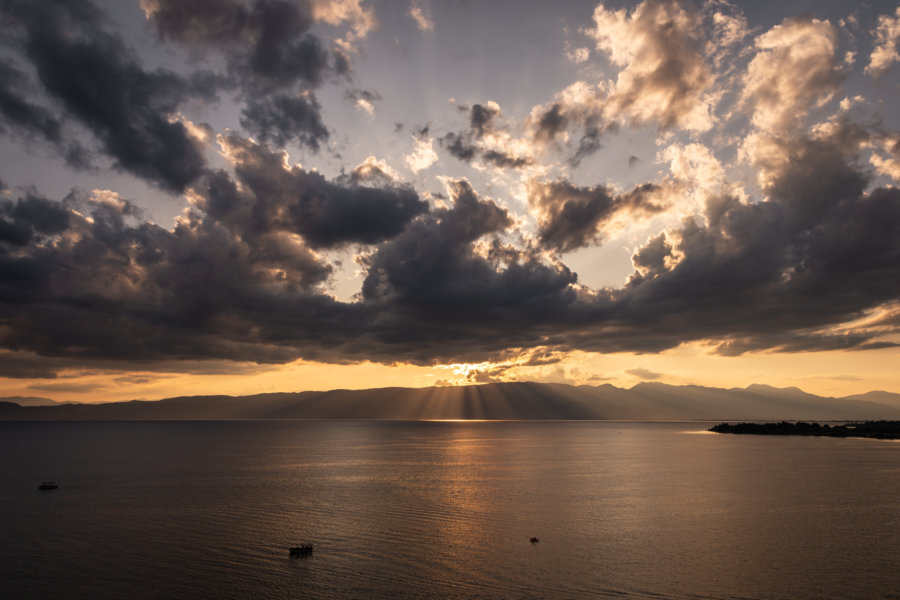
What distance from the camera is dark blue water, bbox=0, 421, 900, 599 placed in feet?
131

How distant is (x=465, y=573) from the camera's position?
139ft

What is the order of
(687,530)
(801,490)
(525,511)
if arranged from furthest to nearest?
(801,490) < (525,511) < (687,530)

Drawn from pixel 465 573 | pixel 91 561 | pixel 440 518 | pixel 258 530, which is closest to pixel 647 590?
pixel 465 573

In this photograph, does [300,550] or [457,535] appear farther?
[457,535]

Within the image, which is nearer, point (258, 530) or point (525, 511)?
point (258, 530)

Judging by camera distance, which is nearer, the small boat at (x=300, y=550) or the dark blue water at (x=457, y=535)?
the dark blue water at (x=457, y=535)

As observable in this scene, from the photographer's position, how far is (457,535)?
55.1 meters

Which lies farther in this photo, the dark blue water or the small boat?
the small boat

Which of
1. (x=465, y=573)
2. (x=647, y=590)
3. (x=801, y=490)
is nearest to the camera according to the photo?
(x=647, y=590)

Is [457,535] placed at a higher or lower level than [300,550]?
lower

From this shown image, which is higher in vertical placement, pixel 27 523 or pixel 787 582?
pixel 787 582

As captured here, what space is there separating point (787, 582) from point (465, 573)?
24.3 m

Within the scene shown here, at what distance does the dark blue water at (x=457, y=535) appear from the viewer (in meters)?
40.0

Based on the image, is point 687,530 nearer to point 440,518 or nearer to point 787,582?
point 787,582
